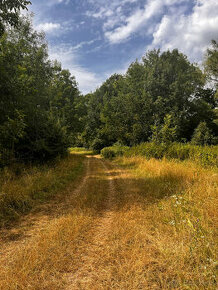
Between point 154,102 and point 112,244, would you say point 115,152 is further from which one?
point 112,244

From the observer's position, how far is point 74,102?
28906 mm

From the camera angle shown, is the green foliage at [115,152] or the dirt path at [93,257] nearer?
the dirt path at [93,257]

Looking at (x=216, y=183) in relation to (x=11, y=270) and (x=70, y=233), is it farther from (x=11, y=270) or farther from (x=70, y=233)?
(x=11, y=270)

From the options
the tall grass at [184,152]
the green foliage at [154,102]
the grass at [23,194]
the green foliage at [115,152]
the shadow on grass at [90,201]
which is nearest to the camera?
the shadow on grass at [90,201]

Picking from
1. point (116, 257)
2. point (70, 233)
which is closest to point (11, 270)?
point (70, 233)

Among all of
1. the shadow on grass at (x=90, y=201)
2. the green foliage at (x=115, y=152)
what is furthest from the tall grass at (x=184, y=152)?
the green foliage at (x=115, y=152)

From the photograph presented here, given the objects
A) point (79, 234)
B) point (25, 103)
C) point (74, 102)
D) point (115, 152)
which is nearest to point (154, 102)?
point (115, 152)

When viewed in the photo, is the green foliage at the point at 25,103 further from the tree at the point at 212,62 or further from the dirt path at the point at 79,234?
the tree at the point at 212,62

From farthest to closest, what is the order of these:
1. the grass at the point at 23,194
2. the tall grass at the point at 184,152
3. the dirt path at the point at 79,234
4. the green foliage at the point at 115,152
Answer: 1. the green foliage at the point at 115,152
2. the tall grass at the point at 184,152
3. the grass at the point at 23,194
4. the dirt path at the point at 79,234

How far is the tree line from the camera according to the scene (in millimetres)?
7730

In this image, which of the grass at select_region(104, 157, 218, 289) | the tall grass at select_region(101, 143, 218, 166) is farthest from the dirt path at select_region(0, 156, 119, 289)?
the tall grass at select_region(101, 143, 218, 166)

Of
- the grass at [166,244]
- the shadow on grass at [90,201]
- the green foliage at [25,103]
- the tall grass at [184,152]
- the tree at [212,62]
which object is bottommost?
the shadow on grass at [90,201]

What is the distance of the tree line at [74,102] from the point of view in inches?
304

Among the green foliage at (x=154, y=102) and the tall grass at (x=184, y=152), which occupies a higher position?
the green foliage at (x=154, y=102)
